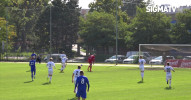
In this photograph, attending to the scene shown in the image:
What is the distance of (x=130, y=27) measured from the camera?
83.5m

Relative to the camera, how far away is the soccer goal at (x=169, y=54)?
56938mm

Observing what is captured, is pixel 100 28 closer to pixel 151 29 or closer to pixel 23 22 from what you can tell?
pixel 151 29

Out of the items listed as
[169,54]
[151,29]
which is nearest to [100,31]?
[151,29]

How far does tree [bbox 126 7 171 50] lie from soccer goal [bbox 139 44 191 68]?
15.1m

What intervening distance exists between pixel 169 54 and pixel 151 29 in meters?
19.3

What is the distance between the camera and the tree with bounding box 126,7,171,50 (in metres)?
78.2

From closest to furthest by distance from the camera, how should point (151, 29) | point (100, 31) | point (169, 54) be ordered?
point (169, 54)
point (151, 29)
point (100, 31)

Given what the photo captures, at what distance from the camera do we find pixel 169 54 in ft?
195

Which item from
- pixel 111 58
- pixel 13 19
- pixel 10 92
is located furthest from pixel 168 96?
pixel 13 19

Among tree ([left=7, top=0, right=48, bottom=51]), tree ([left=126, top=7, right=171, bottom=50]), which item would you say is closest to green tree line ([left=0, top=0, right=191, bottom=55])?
tree ([left=126, top=7, right=171, bottom=50])

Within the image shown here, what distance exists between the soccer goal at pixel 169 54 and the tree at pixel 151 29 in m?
15.1

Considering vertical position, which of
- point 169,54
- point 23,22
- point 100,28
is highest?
point 23,22

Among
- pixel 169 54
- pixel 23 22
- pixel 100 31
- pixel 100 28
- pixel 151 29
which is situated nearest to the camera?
pixel 169 54

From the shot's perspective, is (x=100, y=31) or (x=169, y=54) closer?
(x=169, y=54)
